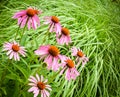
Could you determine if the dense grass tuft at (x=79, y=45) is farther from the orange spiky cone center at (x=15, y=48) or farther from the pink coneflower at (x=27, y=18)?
the pink coneflower at (x=27, y=18)

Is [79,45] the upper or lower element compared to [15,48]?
lower

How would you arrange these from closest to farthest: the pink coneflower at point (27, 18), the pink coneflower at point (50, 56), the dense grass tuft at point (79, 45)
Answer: the pink coneflower at point (50, 56) < the pink coneflower at point (27, 18) < the dense grass tuft at point (79, 45)

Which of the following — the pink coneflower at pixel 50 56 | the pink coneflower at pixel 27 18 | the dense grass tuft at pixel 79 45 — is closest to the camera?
the pink coneflower at pixel 50 56

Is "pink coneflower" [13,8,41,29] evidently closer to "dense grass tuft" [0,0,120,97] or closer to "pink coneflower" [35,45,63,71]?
"pink coneflower" [35,45,63,71]

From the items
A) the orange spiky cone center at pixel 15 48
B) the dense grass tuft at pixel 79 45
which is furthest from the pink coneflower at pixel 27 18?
the dense grass tuft at pixel 79 45

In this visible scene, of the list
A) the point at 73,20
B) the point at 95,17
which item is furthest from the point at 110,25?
→ the point at 73,20

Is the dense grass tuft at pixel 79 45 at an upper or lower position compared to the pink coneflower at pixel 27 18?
lower

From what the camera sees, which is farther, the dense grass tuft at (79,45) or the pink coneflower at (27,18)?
the dense grass tuft at (79,45)

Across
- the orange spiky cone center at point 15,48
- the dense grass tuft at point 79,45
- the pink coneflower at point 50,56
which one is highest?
the pink coneflower at point 50,56

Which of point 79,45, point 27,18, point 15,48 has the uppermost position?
point 27,18

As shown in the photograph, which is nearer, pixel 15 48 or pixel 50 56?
pixel 50 56

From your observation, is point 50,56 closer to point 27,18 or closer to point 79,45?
point 27,18

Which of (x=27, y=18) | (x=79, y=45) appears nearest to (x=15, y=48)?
(x=27, y=18)

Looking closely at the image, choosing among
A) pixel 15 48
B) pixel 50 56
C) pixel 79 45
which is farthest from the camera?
pixel 79 45
